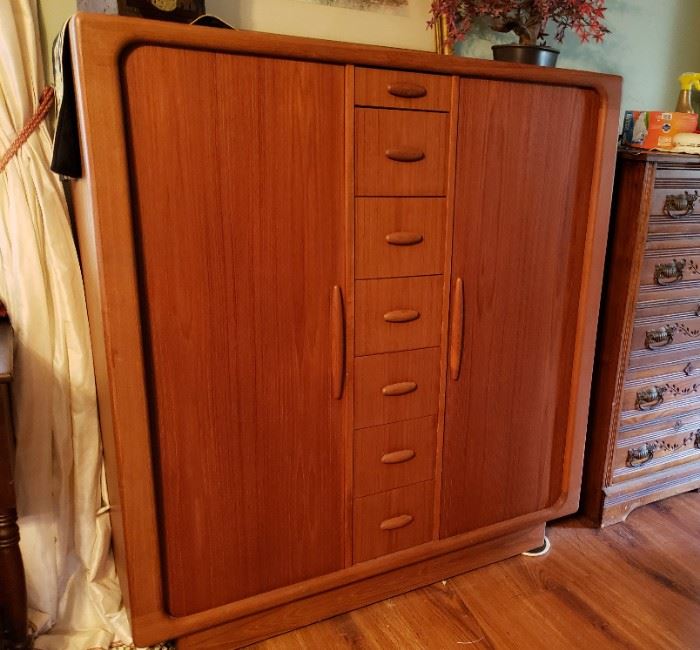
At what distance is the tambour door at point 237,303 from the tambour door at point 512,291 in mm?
330

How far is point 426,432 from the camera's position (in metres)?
1.52

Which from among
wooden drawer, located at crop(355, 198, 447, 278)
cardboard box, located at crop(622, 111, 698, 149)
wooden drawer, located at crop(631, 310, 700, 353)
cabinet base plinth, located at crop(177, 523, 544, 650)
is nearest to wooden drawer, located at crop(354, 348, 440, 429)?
wooden drawer, located at crop(355, 198, 447, 278)

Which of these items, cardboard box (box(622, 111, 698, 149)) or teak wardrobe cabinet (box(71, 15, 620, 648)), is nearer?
teak wardrobe cabinet (box(71, 15, 620, 648))

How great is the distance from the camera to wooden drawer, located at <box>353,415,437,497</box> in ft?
4.76

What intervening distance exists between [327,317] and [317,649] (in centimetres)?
84

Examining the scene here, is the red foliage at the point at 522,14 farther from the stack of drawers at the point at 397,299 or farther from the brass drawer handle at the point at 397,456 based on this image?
the brass drawer handle at the point at 397,456

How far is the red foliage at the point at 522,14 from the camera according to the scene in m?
1.52

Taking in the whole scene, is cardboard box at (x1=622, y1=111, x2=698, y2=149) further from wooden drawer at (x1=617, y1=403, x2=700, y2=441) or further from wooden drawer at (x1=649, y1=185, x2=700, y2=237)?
wooden drawer at (x1=617, y1=403, x2=700, y2=441)

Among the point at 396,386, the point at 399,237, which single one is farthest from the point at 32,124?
the point at 396,386

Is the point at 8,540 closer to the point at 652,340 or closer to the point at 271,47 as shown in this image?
the point at 271,47

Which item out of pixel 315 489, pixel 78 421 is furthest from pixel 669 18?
pixel 78 421

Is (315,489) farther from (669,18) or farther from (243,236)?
(669,18)

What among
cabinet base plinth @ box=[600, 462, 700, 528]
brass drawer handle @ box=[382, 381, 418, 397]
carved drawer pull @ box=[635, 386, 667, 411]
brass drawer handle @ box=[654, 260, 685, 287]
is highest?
brass drawer handle @ box=[654, 260, 685, 287]

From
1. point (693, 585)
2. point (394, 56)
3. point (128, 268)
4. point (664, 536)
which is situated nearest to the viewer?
point (128, 268)
